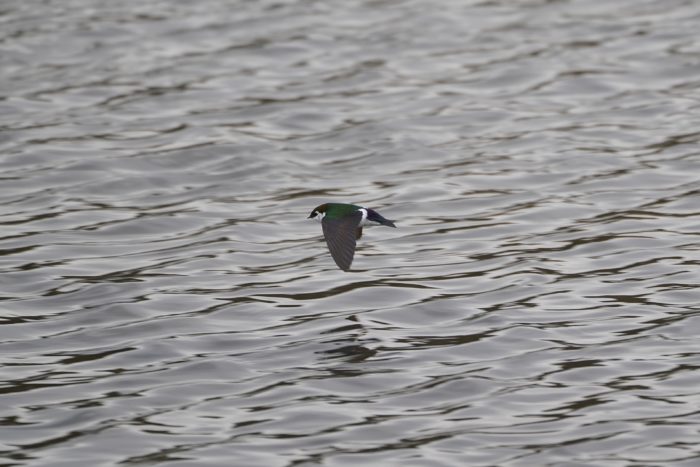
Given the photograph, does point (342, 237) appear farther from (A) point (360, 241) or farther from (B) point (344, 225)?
(A) point (360, 241)

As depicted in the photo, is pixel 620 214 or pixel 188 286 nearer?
pixel 188 286

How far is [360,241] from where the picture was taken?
10.5 metres

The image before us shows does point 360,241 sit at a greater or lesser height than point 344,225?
lesser

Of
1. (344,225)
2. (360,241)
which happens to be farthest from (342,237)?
(360,241)

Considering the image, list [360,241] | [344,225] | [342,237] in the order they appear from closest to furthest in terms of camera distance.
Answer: [342,237]
[344,225]
[360,241]

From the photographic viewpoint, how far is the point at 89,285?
928 cm

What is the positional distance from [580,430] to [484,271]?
2763 millimetres

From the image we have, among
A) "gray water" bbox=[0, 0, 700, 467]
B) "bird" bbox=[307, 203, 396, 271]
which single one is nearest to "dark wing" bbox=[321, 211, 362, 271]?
"bird" bbox=[307, 203, 396, 271]

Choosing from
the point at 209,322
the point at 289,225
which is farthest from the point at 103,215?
the point at 209,322

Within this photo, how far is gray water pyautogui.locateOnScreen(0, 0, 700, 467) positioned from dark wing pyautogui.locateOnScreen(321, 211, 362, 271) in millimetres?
346

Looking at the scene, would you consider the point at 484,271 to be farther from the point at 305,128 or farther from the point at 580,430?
the point at 305,128

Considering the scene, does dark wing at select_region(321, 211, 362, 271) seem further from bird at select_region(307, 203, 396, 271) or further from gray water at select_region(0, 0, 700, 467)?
gray water at select_region(0, 0, 700, 467)

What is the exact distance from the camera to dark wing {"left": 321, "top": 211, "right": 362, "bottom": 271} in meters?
8.61

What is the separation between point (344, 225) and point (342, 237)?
187 mm
